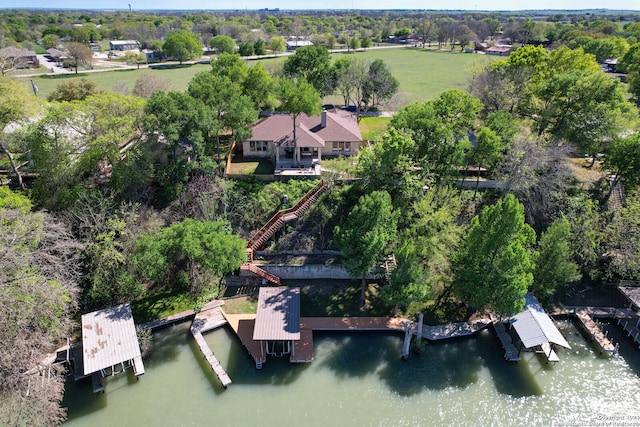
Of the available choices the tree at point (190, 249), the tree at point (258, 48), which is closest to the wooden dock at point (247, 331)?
the tree at point (190, 249)

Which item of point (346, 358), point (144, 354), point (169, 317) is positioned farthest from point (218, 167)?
point (346, 358)

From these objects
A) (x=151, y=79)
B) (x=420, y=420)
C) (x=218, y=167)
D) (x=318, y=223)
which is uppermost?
(x=151, y=79)

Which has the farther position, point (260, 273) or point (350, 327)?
point (260, 273)

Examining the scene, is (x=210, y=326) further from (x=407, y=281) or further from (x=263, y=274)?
(x=407, y=281)

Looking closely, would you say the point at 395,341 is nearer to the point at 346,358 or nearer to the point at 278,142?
the point at 346,358

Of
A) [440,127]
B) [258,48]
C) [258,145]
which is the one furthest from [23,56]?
[440,127]

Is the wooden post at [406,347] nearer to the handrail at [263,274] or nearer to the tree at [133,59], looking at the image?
the handrail at [263,274]

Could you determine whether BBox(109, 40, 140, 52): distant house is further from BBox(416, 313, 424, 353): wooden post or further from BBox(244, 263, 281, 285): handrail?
BBox(416, 313, 424, 353): wooden post
